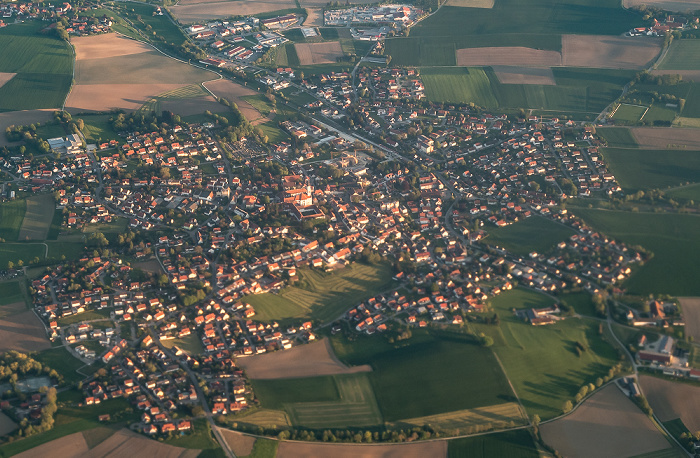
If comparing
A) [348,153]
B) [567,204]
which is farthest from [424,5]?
[567,204]

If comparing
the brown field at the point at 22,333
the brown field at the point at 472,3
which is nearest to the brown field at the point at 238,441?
the brown field at the point at 22,333

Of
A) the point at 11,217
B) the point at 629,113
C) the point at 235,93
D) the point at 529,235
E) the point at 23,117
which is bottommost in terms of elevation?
the point at 11,217

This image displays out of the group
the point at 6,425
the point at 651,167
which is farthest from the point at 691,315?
the point at 6,425

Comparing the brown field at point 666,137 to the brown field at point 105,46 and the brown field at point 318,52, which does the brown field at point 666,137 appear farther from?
the brown field at point 105,46

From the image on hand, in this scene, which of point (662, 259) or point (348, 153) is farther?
point (348, 153)

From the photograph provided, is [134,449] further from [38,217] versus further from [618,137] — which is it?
[618,137]

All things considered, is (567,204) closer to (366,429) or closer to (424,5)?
(366,429)
